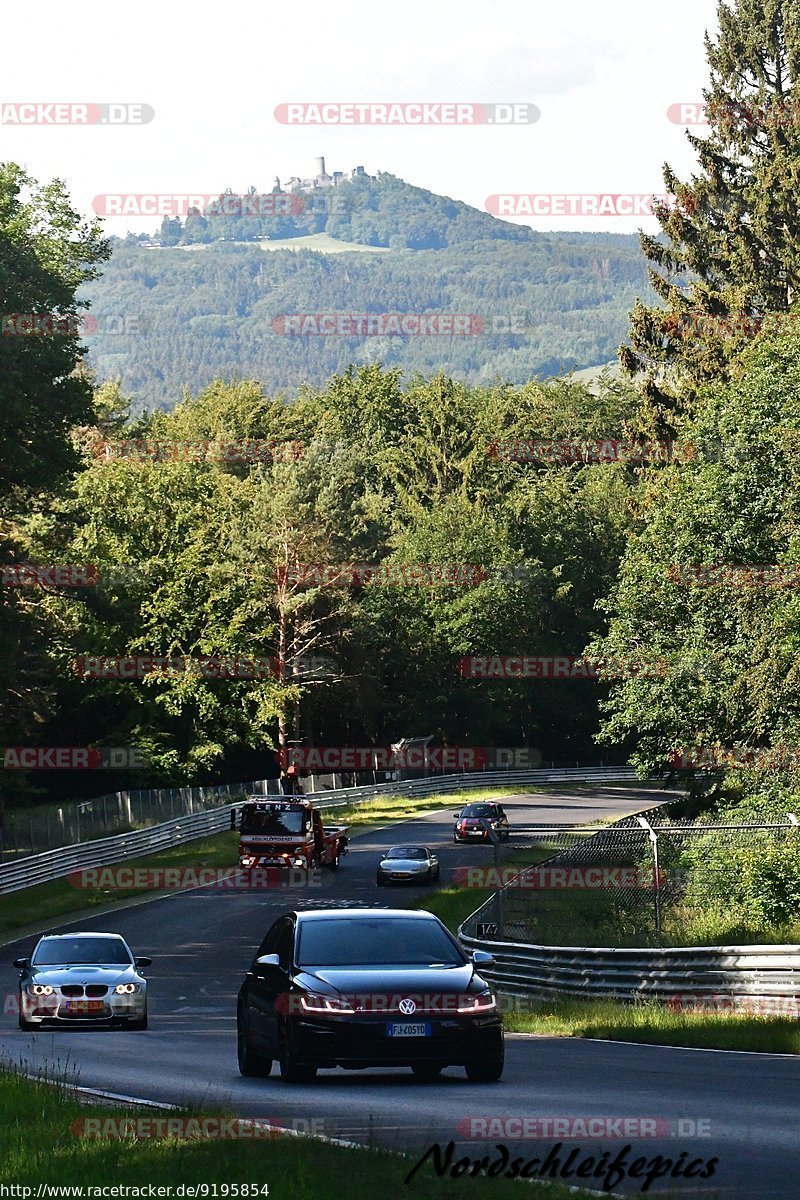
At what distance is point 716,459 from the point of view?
42.9 metres

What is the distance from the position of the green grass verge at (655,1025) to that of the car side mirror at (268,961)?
5.25m

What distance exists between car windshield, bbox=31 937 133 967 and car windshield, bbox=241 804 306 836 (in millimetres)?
23527

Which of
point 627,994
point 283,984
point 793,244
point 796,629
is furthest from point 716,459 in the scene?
point 283,984

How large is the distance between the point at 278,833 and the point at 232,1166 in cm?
3893

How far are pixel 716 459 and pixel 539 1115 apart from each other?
108 ft

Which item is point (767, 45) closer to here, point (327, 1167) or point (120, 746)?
point (120, 746)

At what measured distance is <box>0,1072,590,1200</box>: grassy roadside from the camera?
336 inches

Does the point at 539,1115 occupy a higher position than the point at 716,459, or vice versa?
the point at 716,459

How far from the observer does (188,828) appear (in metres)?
59.1

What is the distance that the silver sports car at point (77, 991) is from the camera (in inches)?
890
